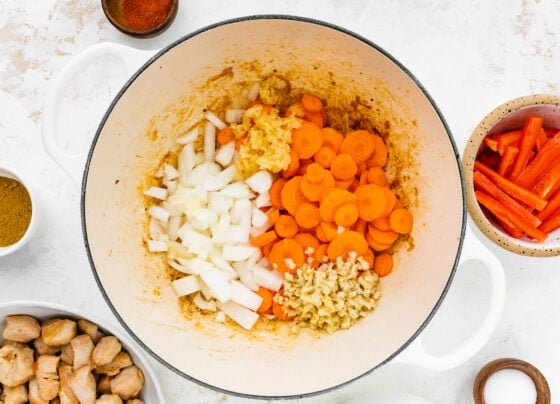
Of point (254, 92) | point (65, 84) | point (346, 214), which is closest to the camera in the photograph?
point (65, 84)

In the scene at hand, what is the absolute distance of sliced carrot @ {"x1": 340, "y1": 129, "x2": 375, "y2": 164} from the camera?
61.8 inches

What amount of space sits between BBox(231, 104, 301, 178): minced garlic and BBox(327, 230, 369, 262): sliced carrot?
190 millimetres

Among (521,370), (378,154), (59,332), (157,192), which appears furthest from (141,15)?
(521,370)

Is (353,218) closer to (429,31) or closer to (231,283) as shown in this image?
(231,283)

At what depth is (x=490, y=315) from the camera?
55.7 inches

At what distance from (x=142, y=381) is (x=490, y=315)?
2.46ft

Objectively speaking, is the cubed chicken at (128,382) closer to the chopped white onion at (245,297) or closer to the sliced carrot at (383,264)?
the chopped white onion at (245,297)

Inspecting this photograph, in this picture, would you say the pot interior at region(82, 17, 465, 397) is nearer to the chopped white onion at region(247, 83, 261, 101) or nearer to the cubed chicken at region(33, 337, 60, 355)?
the chopped white onion at region(247, 83, 261, 101)

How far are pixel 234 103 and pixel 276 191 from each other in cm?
23

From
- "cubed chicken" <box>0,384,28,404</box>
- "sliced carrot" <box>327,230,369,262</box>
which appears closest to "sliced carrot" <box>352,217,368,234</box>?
"sliced carrot" <box>327,230,369,262</box>

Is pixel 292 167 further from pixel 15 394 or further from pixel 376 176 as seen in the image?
pixel 15 394

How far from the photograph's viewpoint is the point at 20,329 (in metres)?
1.57

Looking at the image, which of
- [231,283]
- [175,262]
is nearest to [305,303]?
[231,283]

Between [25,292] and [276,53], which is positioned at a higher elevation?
[276,53]
